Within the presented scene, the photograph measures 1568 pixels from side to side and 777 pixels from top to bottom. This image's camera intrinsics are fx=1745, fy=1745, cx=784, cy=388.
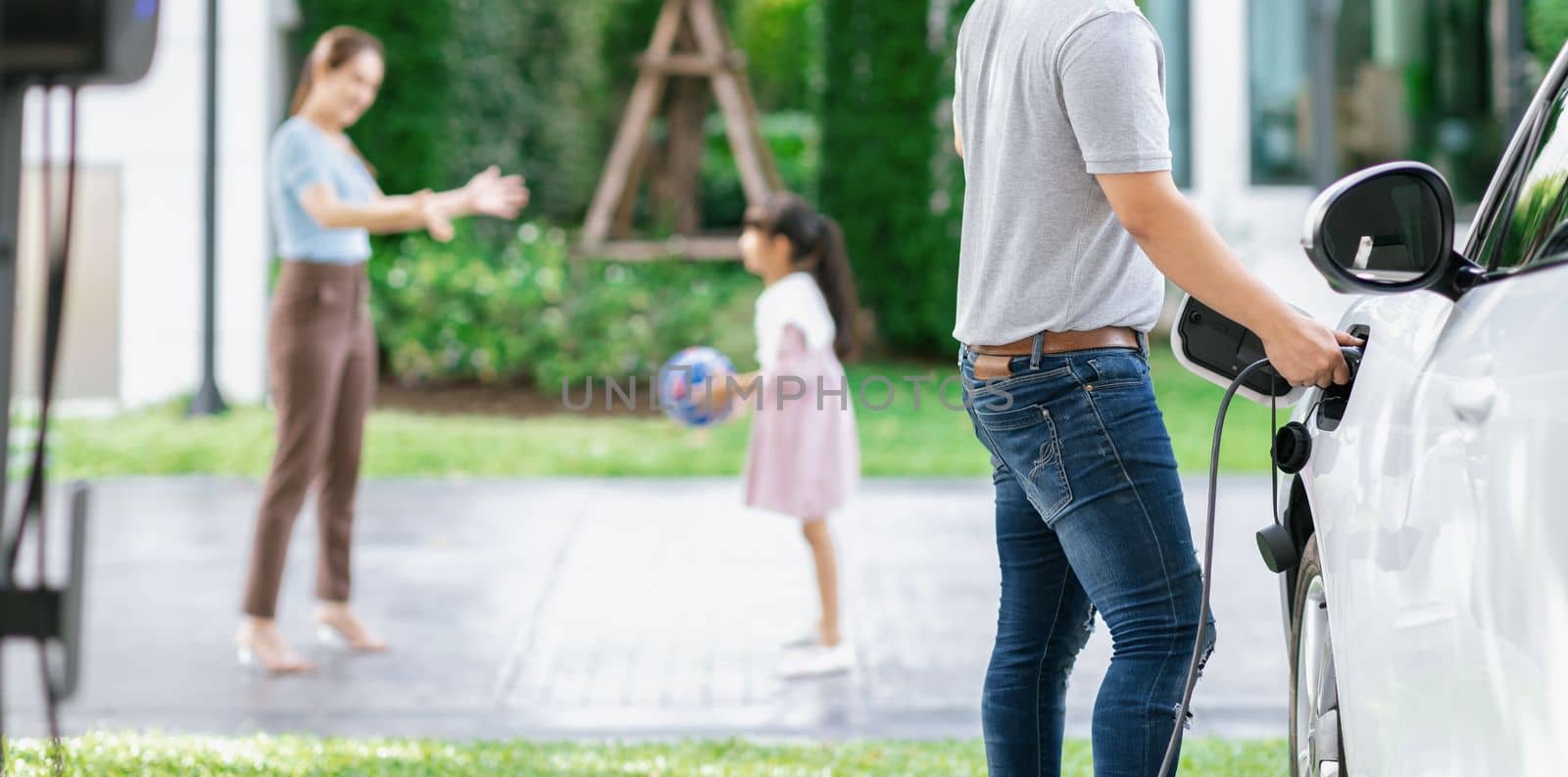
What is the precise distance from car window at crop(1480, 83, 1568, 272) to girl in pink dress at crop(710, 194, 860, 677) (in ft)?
10.0

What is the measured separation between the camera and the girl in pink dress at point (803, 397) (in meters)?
5.38

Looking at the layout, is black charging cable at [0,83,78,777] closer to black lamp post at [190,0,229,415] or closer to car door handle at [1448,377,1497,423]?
car door handle at [1448,377,1497,423]

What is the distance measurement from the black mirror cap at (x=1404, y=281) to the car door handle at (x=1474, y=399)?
281 millimetres

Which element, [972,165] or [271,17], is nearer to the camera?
[972,165]

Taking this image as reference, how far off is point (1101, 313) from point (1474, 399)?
2.52 feet

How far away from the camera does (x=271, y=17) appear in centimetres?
1170

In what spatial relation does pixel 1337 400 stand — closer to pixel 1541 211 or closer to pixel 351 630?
pixel 1541 211

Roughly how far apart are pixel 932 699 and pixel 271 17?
8.40 metres

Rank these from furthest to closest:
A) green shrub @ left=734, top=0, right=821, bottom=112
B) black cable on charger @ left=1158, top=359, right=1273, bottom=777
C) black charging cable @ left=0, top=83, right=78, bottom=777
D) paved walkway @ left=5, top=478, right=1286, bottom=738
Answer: green shrub @ left=734, top=0, right=821, bottom=112, paved walkway @ left=5, top=478, right=1286, bottom=738, black cable on charger @ left=1158, top=359, right=1273, bottom=777, black charging cable @ left=0, top=83, right=78, bottom=777

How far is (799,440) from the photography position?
5410 mm

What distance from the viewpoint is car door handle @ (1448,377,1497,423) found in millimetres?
1961

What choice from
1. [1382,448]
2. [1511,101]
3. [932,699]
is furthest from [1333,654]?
[1511,101]

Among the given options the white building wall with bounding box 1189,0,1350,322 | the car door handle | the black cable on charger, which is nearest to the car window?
the car door handle

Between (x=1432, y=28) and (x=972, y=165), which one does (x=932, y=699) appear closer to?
(x=972, y=165)
